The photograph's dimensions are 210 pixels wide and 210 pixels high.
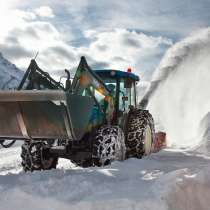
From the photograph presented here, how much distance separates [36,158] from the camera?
26.8 feet

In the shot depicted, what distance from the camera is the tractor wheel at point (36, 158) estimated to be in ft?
26.8

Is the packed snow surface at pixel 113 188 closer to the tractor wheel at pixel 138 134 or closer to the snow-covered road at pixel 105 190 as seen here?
the snow-covered road at pixel 105 190

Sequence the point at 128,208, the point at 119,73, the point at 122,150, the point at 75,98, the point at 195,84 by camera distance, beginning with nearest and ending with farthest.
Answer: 1. the point at 128,208
2. the point at 75,98
3. the point at 122,150
4. the point at 119,73
5. the point at 195,84

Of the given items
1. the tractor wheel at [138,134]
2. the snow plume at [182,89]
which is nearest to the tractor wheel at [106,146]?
the tractor wheel at [138,134]

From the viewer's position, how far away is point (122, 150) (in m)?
7.62

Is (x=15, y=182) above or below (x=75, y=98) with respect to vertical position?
below

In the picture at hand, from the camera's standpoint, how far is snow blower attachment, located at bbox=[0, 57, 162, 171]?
689 centimetres

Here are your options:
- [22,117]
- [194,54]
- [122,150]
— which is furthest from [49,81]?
[194,54]

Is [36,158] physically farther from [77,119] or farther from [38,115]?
[77,119]

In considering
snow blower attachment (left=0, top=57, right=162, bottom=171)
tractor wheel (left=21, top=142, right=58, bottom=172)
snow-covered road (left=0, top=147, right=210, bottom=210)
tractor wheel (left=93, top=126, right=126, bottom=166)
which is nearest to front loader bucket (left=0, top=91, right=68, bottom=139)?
snow blower attachment (left=0, top=57, right=162, bottom=171)

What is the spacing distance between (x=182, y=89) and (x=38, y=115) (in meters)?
11.3

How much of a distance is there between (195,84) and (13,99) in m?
11.6

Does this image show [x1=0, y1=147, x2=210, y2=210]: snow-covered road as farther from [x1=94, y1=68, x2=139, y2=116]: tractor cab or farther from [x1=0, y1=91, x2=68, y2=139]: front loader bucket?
[x1=94, y1=68, x2=139, y2=116]: tractor cab

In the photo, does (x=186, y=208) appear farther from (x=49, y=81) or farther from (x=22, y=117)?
(x=49, y=81)
